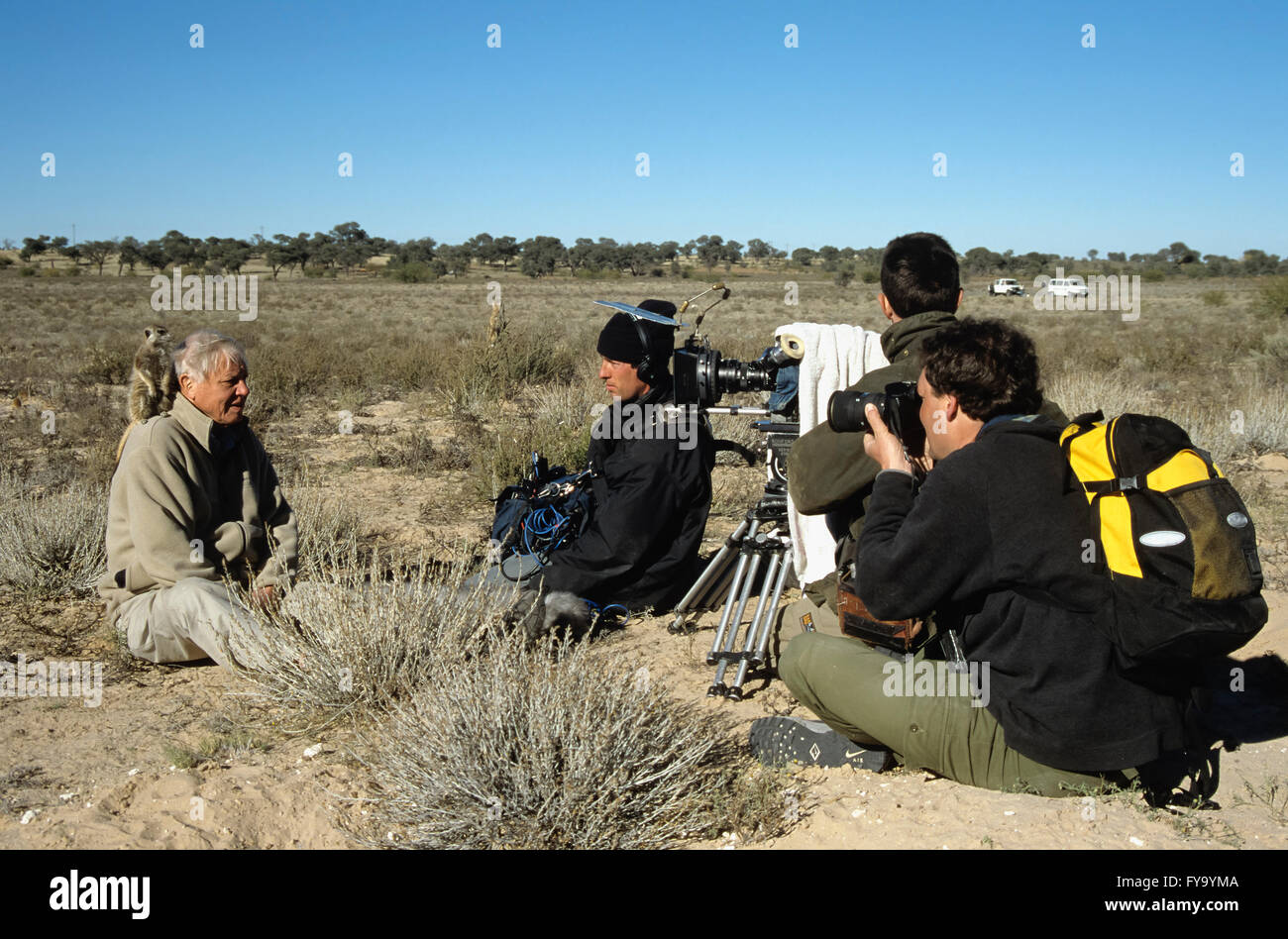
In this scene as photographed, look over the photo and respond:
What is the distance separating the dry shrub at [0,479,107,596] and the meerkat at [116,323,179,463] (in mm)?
1254

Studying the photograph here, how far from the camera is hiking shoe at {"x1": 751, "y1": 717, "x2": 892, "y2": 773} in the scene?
3.06 metres

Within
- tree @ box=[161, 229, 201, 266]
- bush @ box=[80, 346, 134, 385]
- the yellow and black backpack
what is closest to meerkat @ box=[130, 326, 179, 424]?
the yellow and black backpack

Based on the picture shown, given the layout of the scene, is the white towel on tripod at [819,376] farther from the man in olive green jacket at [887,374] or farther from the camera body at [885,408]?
the camera body at [885,408]

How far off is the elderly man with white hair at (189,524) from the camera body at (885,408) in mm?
2336

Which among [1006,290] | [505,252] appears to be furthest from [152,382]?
[505,252]

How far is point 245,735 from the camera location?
3330 mm

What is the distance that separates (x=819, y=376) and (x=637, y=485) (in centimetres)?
103

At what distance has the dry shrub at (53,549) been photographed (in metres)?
4.84

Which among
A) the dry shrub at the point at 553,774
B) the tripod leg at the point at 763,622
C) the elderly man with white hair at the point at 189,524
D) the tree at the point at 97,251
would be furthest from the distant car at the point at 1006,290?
the tree at the point at 97,251

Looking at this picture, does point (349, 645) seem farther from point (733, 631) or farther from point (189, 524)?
point (733, 631)

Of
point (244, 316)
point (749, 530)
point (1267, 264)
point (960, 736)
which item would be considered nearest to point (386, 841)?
point (960, 736)

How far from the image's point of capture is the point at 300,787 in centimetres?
299

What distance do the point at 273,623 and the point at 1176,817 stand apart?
3.08 metres
